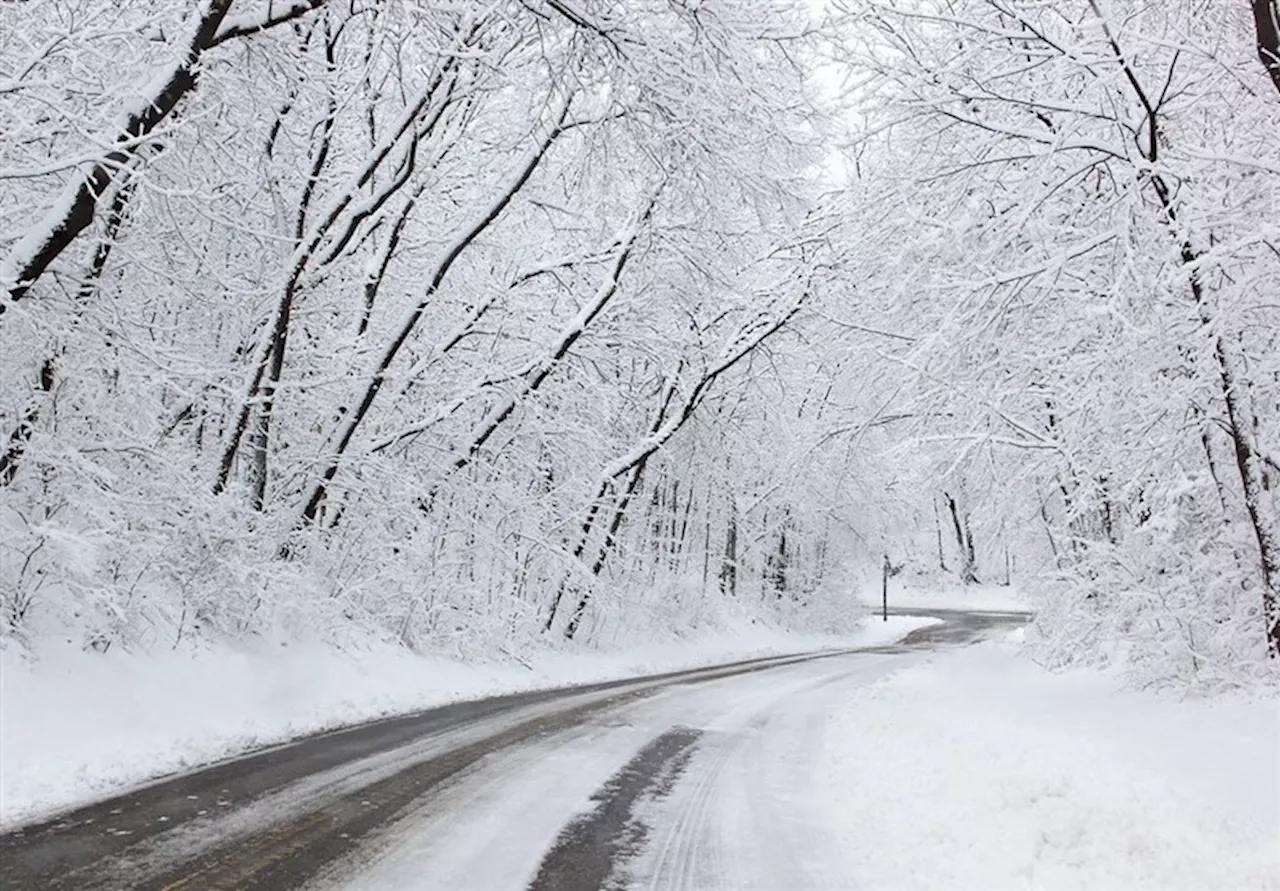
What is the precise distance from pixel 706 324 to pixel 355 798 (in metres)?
19.2

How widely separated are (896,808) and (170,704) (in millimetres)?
7327

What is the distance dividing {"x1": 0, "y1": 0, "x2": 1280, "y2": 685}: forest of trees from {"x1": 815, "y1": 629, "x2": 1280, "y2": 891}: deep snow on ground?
129cm

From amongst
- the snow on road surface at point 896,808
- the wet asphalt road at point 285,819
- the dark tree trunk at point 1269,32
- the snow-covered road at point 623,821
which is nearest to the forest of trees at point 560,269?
the dark tree trunk at point 1269,32

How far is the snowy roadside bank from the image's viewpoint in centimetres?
757

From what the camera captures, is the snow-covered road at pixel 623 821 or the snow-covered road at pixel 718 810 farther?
the snow-covered road at pixel 623 821

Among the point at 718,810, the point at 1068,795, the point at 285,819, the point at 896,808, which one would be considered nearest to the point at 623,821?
the point at 718,810

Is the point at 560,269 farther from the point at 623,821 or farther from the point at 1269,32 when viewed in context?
the point at 623,821

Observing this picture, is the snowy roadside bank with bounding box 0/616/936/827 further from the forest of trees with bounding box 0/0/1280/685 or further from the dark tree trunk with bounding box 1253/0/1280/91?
the dark tree trunk with bounding box 1253/0/1280/91

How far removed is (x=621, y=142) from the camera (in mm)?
9914

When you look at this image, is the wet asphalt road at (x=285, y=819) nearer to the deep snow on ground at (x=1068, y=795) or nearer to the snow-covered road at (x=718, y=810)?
the snow-covered road at (x=718, y=810)

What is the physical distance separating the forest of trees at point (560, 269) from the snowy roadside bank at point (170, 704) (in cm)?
63

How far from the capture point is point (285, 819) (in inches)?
256

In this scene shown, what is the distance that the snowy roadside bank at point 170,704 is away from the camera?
7.57 m

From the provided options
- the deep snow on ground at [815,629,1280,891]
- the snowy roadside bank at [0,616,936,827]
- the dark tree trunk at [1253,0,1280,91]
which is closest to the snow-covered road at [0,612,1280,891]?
the deep snow on ground at [815,629,1280,891]
